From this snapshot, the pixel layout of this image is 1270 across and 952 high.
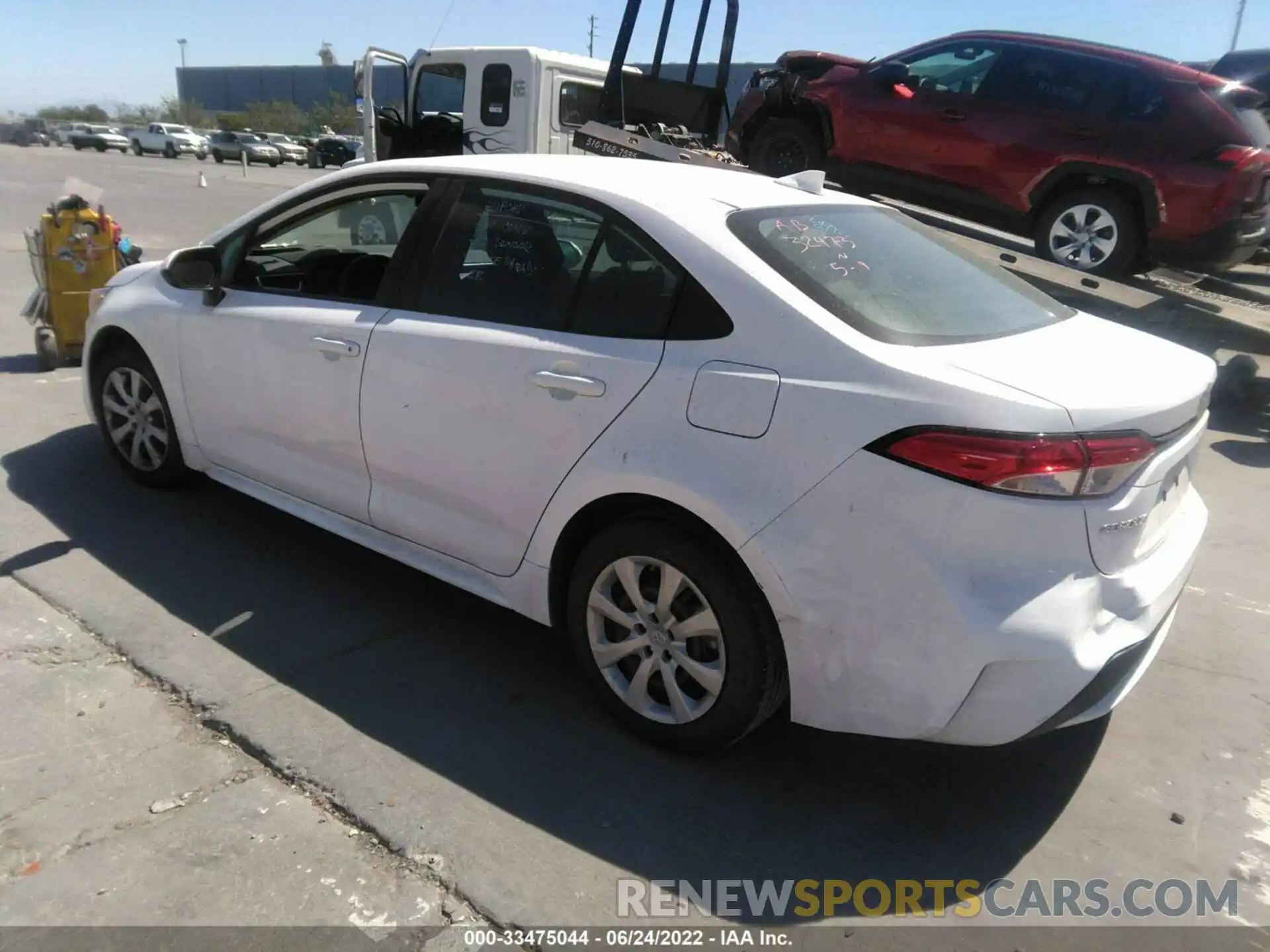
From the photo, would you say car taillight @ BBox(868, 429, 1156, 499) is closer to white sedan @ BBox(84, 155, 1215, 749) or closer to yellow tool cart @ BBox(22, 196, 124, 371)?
white sedan @ BBox(84, 155, 1215, 749)

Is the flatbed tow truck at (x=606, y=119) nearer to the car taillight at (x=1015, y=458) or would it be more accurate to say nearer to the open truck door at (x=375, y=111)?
the open truck door at (x=375, y=111)

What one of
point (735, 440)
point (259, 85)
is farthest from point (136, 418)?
point (259, 85)

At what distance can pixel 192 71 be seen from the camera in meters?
96.9

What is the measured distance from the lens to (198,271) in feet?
13.5

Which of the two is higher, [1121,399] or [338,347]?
[1121,399]

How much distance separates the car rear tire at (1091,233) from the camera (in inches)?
291

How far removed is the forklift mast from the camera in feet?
32.9

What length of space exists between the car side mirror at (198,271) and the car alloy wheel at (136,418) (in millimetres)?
630

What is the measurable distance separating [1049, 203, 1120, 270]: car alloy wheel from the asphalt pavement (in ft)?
12.1

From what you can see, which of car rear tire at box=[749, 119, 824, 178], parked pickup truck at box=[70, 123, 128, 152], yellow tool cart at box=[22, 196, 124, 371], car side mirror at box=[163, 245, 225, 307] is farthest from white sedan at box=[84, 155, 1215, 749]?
parked pickup truck at box=[70, 123, 128, 152]

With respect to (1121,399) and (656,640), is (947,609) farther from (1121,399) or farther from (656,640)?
(656,640)

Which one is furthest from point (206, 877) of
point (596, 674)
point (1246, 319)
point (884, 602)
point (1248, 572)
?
point (1246, 319)

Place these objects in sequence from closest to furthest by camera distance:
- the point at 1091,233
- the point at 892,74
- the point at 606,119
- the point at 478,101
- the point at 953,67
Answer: the point at 1091,233 < the point at 953,67 < the point at 892,74 < the point at 606,119 < the point at 478,101

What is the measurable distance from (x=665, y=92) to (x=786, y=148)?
220 centimetres
